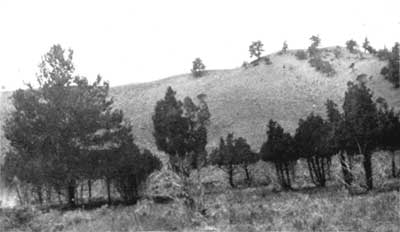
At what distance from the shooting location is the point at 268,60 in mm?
111938

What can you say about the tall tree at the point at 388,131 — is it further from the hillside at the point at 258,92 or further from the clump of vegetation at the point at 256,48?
the clump of vegetation at the point at 256,48

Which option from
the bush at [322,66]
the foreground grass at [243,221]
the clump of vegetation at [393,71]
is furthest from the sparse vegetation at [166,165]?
the bush at [322,66]

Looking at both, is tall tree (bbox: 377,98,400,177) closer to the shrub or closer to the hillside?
the hillside

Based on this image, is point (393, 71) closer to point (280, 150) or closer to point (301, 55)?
point (301, 55)

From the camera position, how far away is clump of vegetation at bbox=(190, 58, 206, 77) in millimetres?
112562

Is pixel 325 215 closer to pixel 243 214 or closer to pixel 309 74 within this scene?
pixel 243 214

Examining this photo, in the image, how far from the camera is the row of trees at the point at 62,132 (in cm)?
3103

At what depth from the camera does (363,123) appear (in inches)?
1131

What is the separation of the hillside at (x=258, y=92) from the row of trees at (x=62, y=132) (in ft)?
129

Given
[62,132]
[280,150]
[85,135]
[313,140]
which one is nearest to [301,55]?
[313,140]

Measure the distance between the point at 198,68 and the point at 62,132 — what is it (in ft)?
276

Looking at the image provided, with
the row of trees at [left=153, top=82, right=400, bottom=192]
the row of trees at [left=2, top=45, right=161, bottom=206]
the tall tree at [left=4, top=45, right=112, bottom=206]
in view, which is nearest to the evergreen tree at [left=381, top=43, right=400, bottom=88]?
the row of trees at [left=153, top=82, right=400, bottom=192]

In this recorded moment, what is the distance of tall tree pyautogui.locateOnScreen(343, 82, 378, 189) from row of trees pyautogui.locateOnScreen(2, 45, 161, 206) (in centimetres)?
1761

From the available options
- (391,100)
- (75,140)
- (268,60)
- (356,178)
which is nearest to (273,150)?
(356,178)
